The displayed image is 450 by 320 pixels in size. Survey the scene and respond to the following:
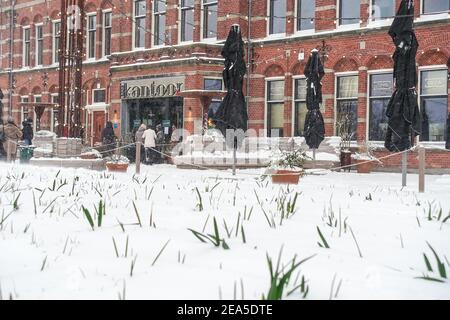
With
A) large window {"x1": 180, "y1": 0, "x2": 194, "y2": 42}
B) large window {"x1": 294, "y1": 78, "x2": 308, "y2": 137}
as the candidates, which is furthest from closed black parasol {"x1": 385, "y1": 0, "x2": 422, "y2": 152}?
large window {"x1": 180, "y1": 0, "x2": 194, "y2": 42}

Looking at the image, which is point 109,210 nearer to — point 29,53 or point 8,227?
point 8,227

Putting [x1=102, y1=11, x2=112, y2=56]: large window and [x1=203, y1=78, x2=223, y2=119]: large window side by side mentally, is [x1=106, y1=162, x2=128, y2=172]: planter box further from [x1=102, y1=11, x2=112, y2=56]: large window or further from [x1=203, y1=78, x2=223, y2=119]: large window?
[x1=102, y1=11, x2=112, y2=56]: large window

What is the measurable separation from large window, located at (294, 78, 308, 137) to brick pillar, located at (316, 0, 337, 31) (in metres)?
2.15

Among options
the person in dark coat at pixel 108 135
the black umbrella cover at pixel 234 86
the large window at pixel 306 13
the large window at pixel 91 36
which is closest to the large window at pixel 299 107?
the large window at pixel 306 13

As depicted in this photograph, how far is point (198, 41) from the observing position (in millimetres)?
22094

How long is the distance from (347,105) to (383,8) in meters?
3.67

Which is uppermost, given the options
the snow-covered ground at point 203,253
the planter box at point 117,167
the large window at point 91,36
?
the large window at point 91,36

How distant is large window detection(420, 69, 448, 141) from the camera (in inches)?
677

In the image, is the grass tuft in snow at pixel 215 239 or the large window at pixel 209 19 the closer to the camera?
the grass tuft in snow at pixel 215 239

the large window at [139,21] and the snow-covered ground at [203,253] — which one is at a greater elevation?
the large window at [139,21]

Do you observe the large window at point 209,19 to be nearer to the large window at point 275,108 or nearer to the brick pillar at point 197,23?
the brick pillar at point 197,23

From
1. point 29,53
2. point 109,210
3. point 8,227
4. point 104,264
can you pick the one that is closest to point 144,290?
point 104,264

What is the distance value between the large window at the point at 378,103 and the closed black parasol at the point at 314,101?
3.44m

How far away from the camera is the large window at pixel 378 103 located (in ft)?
60.4
